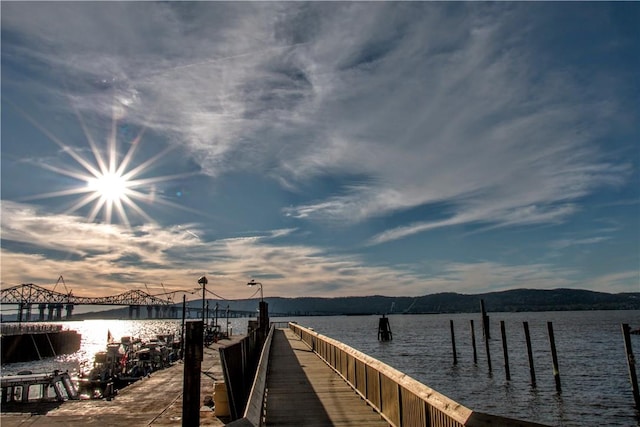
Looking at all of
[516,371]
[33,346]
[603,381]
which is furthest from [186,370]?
[33,346]

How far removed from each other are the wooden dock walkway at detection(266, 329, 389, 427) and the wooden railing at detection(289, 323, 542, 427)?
1.25ft

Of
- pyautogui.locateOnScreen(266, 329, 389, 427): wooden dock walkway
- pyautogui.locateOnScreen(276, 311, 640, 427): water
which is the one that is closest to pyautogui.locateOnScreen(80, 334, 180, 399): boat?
pyautogui.locateOnScreen(266, 329, 389, 427): wooden dock walkway

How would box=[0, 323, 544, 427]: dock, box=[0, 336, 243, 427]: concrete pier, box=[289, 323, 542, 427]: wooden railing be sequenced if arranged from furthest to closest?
box=[0, 336, 243, 427]: concrete pier, box=[0, 323, 544, 427]: dock, box=[289, 323, 542, 427]: wooden railing

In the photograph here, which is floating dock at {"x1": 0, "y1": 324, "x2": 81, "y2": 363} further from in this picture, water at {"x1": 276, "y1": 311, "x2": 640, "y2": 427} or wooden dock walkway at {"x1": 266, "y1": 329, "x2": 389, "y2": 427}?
wooden dock walkway at {"x1": 266, "y1": 329, "x2": 389, "y2": 427}

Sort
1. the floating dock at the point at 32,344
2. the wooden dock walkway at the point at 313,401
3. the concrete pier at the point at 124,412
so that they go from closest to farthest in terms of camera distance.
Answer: the wooden dock walkway at the point at 313,401 → the concrete pier at the point at 124,412 → the floating dock at the point at 32,344

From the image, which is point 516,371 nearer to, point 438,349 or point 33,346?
point 438,349

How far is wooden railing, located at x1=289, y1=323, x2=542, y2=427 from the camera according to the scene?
5.66 metres

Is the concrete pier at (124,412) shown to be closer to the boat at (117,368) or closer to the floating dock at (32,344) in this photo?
the boat at (117,368)

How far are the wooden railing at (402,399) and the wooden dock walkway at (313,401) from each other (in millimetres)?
380

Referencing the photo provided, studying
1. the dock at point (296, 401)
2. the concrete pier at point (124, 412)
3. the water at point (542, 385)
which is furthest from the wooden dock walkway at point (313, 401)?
the water at point (542, 385)

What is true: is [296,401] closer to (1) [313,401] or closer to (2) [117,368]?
(1) [313,401]

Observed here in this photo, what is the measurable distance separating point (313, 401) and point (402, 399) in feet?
16.1

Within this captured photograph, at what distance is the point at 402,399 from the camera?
30.0 feet

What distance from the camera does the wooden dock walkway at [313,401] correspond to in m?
11.0
